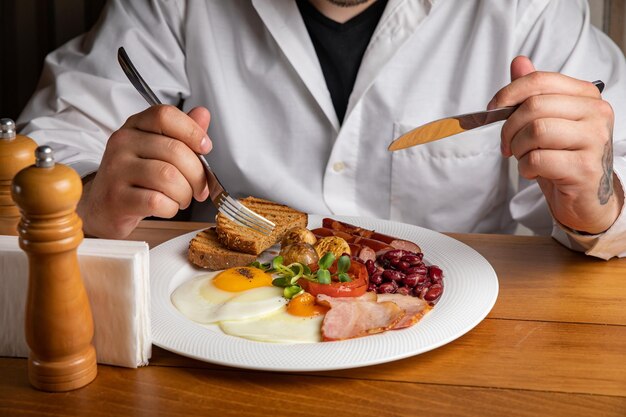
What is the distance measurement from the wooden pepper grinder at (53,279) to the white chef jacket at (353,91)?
97 cm

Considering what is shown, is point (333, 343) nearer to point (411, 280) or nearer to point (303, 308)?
point (303, 308)

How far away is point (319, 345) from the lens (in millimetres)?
993

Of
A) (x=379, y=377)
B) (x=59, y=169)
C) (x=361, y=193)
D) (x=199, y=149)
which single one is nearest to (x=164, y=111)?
(x=199, y=149)

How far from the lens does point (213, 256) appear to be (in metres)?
1.33

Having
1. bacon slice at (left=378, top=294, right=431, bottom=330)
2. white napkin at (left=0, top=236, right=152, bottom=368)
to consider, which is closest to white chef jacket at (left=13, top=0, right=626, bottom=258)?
bacon slice at (left=378, top=294, right=431, bottom=330)

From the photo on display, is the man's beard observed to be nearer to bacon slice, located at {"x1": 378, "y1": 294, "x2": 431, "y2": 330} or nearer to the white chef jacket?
the white chef jacket

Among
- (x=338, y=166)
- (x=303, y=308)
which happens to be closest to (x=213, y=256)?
(x=303, y=308)

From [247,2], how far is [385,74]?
43cm

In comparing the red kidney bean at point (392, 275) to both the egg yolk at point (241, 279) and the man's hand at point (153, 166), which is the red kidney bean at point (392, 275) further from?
the man's hand at point (153, 166)

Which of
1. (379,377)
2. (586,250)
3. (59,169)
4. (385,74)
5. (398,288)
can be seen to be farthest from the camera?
(385,74)

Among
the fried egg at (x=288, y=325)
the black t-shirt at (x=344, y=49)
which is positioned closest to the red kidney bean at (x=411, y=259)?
the fried egg at (x=288, y=325)

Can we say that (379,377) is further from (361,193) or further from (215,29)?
(215,29)

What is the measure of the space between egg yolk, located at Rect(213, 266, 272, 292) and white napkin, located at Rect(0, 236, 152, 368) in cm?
19

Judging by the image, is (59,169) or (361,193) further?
(361,193)
